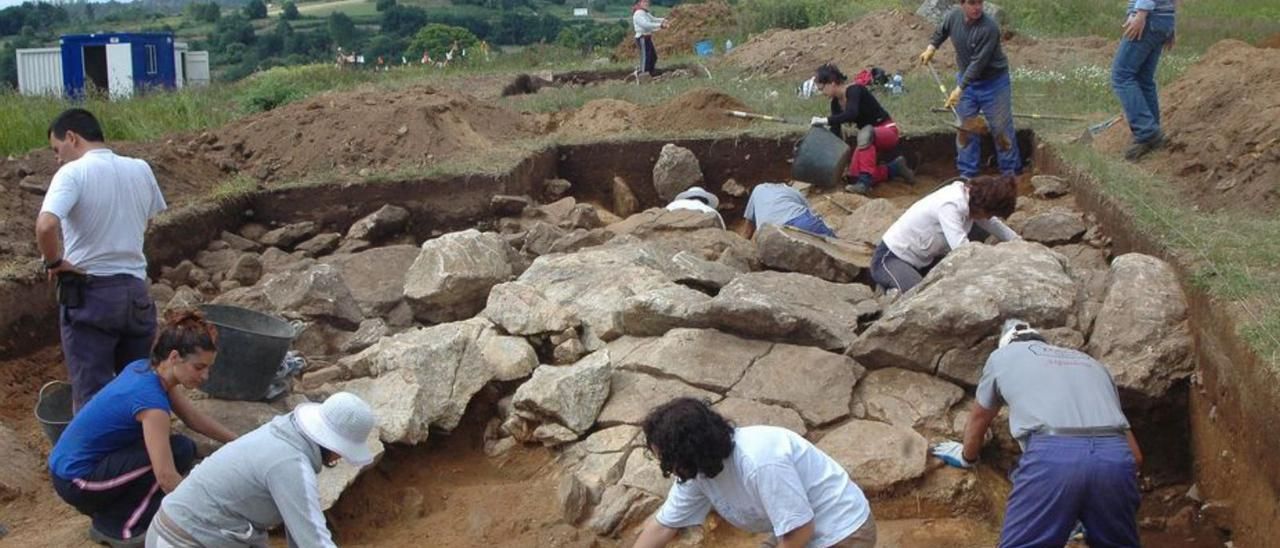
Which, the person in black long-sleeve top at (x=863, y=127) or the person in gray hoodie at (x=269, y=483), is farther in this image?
the person in black long-sleeve top at (x=863, y=127)

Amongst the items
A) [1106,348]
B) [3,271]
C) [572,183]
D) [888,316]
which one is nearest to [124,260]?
[3,271]

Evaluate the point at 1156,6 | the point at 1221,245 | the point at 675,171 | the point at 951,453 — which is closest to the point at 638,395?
→ the point at 951,453

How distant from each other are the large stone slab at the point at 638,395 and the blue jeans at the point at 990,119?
4.81 metres

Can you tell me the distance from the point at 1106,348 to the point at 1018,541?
2090 millimetres

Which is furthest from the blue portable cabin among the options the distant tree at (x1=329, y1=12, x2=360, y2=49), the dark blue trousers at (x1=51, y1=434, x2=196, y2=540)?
the dark blue trousers at (x1=51, y1=434, x2=196, y2=540)

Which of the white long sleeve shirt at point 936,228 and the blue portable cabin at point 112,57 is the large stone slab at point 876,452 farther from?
the blue portable cabin at point 112,57

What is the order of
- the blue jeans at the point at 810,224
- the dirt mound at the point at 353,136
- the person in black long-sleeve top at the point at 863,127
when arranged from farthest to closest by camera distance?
1. the dirt mound at the point at 353,136
2. the person in black long-sleeve top at the point at 863,127
3. the blue jeans at the point at 810,224

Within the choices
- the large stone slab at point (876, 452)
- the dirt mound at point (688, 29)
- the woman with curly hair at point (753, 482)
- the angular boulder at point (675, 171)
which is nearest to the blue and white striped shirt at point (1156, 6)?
the angular boulder at point (675, 171)

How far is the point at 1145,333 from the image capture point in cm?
651

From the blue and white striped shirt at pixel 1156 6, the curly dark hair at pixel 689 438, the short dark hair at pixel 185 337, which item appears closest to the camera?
Result: the curly dark hair at pixel 689 438

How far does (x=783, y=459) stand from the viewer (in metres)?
4.18

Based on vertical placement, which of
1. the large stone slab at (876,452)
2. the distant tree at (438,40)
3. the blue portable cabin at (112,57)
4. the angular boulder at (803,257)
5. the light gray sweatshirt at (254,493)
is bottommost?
the distant tree at (438,40)

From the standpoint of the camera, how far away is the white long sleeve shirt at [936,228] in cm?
764

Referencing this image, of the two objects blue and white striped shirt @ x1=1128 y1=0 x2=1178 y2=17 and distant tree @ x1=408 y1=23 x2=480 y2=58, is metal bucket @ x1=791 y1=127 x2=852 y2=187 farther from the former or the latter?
distant tree @ x1=408 y1=23 x2=480 y2=58
